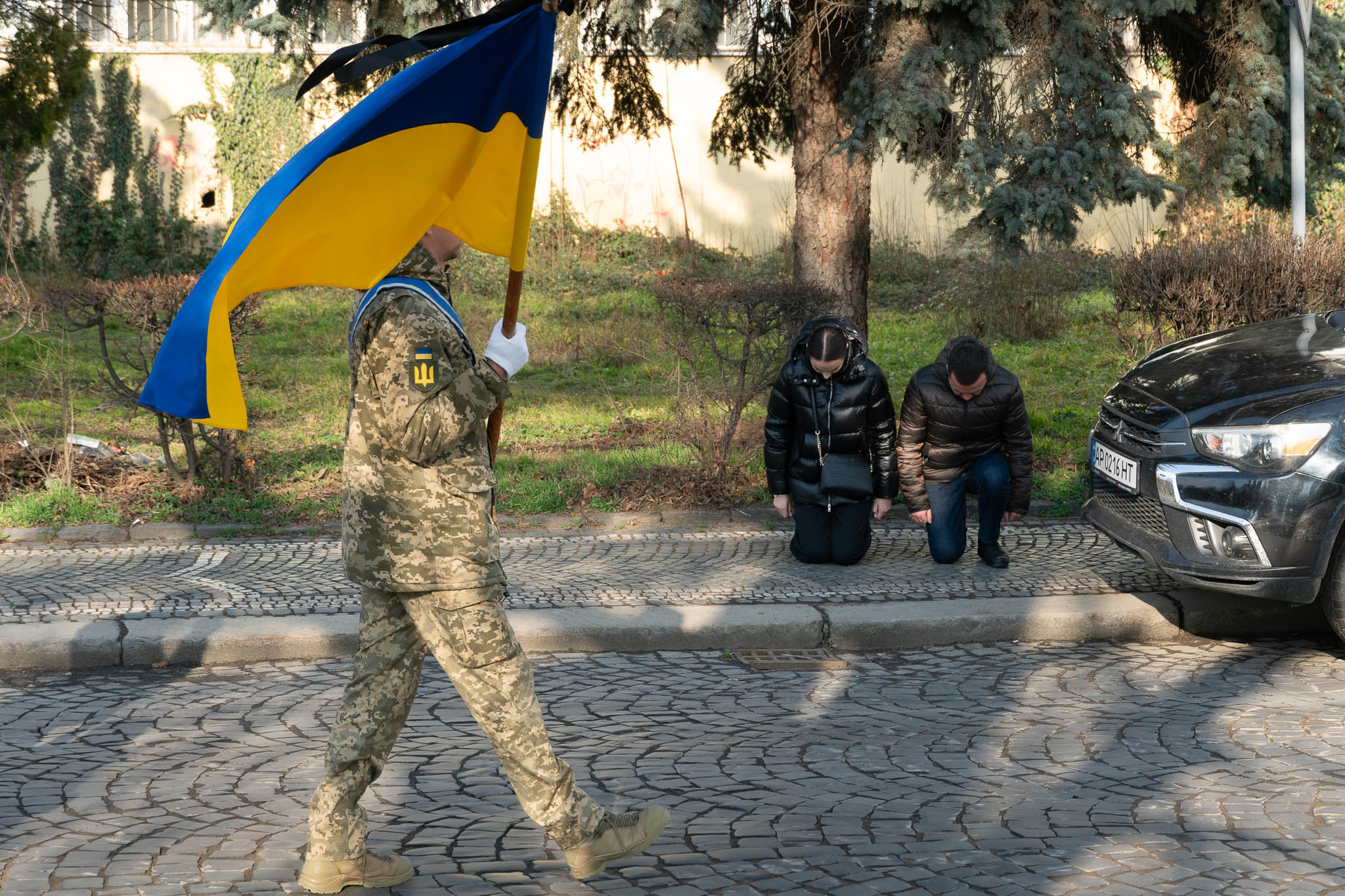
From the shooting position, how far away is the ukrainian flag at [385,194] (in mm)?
3014

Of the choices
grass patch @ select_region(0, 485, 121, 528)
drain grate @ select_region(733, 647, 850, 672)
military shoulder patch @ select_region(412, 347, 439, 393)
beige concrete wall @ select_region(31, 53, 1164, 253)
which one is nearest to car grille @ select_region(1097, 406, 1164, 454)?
drain grate @ select_region(733, 647, 850, 672)

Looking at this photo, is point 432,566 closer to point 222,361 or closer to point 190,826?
point 222,361

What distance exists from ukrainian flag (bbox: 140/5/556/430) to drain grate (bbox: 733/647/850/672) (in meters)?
2.75

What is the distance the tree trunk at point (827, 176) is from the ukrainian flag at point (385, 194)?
5852 millimetres

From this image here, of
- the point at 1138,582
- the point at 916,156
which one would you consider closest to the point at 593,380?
the point at 916,156

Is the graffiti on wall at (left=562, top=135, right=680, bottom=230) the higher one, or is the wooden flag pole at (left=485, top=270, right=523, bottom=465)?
the graffiti on wall at (left=562, top=135, right=680, bottom=230)

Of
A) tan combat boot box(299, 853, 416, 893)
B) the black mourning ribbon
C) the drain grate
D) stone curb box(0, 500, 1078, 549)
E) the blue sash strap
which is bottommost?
the drain grate

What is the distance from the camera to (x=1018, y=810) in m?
3.99

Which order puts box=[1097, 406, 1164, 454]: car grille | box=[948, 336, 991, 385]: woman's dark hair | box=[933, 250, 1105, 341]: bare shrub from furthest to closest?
box=[933, 250, 1105, 341]: bare shrub, box=[948, 336, 991, 385]: woman's dark hair, box=[1097, 406, 1164, 454]: car grille

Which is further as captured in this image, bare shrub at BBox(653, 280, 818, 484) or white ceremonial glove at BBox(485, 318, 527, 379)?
bare shrub at BBox(653, 280, 818, 484)

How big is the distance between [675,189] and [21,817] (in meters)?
18.5

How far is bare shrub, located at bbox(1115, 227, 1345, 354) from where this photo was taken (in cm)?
867

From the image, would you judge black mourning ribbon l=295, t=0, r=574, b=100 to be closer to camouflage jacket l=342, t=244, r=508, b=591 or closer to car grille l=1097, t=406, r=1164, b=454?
camouflage jacket l=342, t=244, r=508, b=591

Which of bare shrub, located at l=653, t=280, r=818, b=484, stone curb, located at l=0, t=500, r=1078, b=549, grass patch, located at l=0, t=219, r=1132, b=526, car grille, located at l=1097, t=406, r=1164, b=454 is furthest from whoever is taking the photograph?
grass patch, located at l=0, t=219, r=1132, b=526
